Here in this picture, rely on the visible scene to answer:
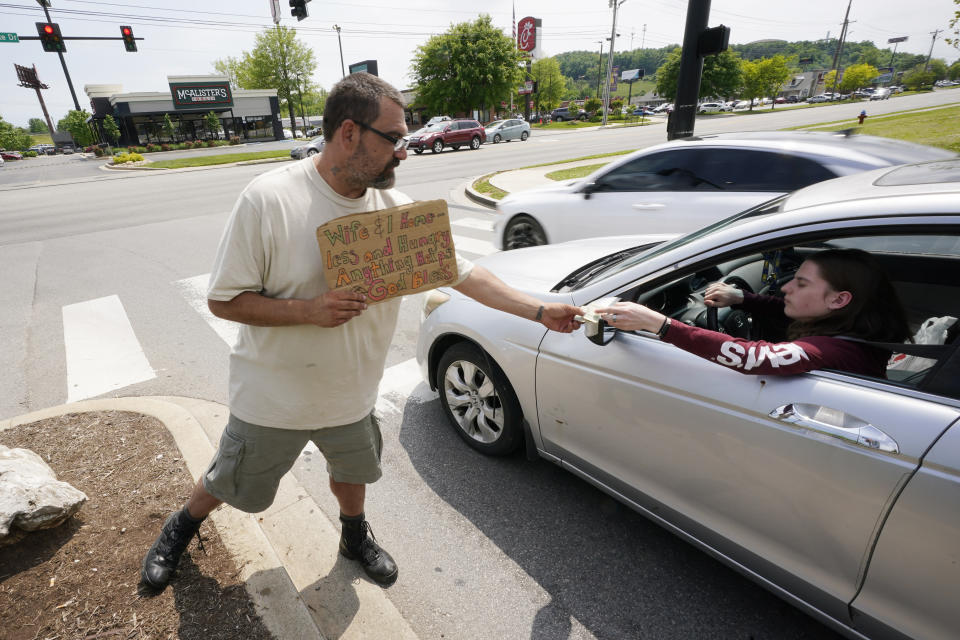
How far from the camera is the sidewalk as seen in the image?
6.67 ft

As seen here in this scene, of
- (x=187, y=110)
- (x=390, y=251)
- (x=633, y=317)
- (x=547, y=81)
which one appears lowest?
(x=633, y=317)

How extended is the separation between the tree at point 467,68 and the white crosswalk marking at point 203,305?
44319mm

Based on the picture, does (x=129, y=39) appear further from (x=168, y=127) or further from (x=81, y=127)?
(x=81, y=127)

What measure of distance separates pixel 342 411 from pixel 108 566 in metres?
1.34

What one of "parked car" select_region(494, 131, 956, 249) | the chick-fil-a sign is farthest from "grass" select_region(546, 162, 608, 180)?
the chick-fil-a sign

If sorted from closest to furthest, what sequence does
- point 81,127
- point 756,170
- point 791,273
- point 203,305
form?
1. point 791,273
2. point 756,170
3. point 203,305
4. point 81,127

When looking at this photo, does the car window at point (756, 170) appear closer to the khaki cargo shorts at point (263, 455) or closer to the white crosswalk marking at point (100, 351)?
the khaki cargo shorts at point (263, 455)

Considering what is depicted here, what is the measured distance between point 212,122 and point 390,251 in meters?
54.3

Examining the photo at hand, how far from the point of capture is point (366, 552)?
90.7 inches

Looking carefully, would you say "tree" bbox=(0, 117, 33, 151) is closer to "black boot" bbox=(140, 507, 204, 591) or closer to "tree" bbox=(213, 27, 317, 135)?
"tree" bbox=(213, 27, 317, 135)

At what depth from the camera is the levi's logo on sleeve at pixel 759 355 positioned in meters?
1.70

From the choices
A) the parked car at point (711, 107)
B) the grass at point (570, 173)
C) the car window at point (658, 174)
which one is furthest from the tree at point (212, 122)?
the parked car at point (711, 107)

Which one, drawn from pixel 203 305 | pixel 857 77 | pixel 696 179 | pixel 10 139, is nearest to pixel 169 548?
pixel 203 305

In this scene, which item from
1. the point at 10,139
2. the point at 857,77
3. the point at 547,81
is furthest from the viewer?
the point at 857,77
